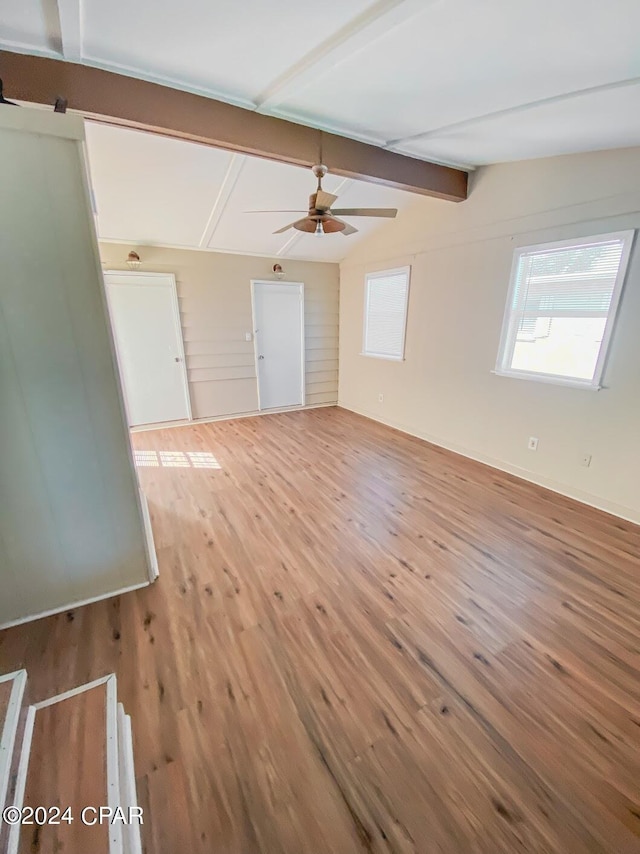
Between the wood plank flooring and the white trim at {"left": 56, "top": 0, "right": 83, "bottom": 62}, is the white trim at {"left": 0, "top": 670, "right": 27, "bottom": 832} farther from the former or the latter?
the white trim at {"left": 56, "top": 0, "right": 83, "bottom": 62}

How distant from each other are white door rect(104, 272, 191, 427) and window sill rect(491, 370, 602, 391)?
4.14 m

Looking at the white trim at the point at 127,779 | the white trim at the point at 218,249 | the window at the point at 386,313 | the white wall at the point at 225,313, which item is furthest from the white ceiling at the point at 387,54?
the white trim at the point at 127,779

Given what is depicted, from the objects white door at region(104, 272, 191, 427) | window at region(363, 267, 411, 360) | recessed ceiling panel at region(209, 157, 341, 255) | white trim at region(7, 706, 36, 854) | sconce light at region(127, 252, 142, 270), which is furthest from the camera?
window at region(363, 267, 411, 360)

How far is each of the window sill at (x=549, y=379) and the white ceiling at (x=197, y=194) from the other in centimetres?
236

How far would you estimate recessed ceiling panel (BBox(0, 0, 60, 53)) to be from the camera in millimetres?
1467

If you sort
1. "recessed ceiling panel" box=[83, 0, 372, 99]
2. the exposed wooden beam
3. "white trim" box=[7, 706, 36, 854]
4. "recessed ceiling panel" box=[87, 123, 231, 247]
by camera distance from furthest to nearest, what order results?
"recessed ceiling panel" box=[87, 123, 231, 247] < the exposed wooden beam < "recessed ceiling panel" box=[83, 0, 372, 99] < "white trim" box=[7, 706, 36, 854]

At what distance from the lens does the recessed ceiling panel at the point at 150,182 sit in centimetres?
258

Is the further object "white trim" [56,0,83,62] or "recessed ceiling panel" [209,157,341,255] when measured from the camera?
"recessed ceiling panel" [209,157,341,255]

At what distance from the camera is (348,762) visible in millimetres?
1214

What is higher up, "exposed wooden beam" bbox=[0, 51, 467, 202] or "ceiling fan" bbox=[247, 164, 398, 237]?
"exposed wooden beam" bbox=[0, 51, 467, 202]

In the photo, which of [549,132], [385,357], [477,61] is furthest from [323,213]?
[385,357]

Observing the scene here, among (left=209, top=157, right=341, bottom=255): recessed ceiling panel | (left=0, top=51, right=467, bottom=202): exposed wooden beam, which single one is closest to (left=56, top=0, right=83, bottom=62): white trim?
(left=0, top=51, right=467, bottom=202): exposed wooden beam

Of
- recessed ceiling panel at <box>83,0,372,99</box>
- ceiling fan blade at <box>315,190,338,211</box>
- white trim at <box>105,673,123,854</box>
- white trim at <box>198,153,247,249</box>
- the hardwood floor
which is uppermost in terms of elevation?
recessed ceiling panel at <box>83,0,372,99</box>

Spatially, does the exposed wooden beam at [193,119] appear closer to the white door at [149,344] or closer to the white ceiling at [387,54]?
the white ceiling at [387,54]
